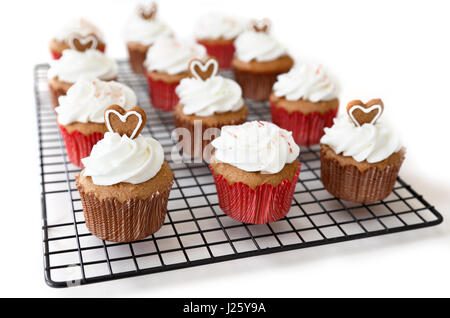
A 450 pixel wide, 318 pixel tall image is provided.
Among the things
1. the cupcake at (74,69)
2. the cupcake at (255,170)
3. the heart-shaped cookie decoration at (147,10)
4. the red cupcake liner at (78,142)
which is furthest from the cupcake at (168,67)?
the cupcake at (255,170)

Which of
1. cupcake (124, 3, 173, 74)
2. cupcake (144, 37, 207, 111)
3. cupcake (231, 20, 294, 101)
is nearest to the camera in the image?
cupcake (144, 37, 207, 111)

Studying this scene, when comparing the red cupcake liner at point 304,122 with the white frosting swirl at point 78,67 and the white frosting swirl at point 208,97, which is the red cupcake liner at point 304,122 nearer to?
the white frosting swirl at point 208,97

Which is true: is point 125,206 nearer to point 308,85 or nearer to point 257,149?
point 257,149

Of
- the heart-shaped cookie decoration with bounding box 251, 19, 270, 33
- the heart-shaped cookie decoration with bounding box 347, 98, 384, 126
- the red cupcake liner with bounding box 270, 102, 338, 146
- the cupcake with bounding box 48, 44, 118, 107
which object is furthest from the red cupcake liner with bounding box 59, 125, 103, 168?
the heart-shaped cookie decoration with bounding box 251, 19, 270, 33

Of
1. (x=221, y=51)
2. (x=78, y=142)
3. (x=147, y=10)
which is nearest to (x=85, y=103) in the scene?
(x=78, y=142)

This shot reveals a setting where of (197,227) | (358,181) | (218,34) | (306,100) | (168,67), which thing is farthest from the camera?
(218,34)

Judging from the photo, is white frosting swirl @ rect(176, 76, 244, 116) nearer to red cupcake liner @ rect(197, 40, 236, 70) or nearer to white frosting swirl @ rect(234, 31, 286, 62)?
white frosting swirl @ rect(234, 31, 286, 62)

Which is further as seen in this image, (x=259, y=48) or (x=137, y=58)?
(x=137, y=58)

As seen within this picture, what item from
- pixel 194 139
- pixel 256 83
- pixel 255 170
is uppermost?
pixel 255 170
